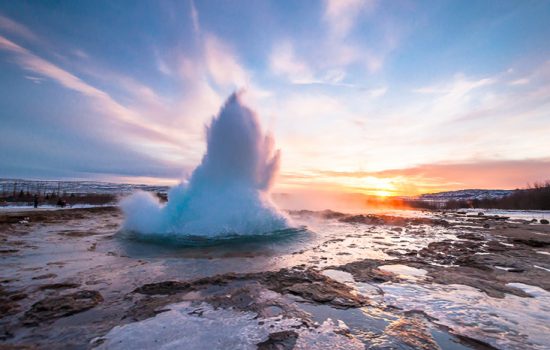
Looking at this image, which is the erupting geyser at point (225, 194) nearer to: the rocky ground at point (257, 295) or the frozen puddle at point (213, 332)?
the rocky ground at point (257, 295)

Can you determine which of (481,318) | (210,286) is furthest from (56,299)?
(481,318)

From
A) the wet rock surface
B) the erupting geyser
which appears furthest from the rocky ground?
the erupting geyser

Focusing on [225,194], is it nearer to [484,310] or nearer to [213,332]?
[213,332]

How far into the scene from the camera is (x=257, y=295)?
517 centimetres

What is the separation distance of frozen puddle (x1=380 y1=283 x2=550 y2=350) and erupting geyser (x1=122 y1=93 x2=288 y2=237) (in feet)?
27.5

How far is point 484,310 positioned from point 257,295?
13.3ft

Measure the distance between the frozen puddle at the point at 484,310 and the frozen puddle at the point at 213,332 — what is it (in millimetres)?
1825

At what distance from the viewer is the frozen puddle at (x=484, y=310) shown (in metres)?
3.76

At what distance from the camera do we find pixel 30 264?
24.2 ft

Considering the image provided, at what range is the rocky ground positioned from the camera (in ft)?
11.9

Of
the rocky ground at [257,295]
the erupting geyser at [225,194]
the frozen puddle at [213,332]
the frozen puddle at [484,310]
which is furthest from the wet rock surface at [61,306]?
the erupting geyser at [225,194]

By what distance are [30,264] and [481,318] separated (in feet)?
35.0

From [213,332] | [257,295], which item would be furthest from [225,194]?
[213,332]

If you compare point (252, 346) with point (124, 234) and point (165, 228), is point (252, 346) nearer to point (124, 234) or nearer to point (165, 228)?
point (165, 228)
